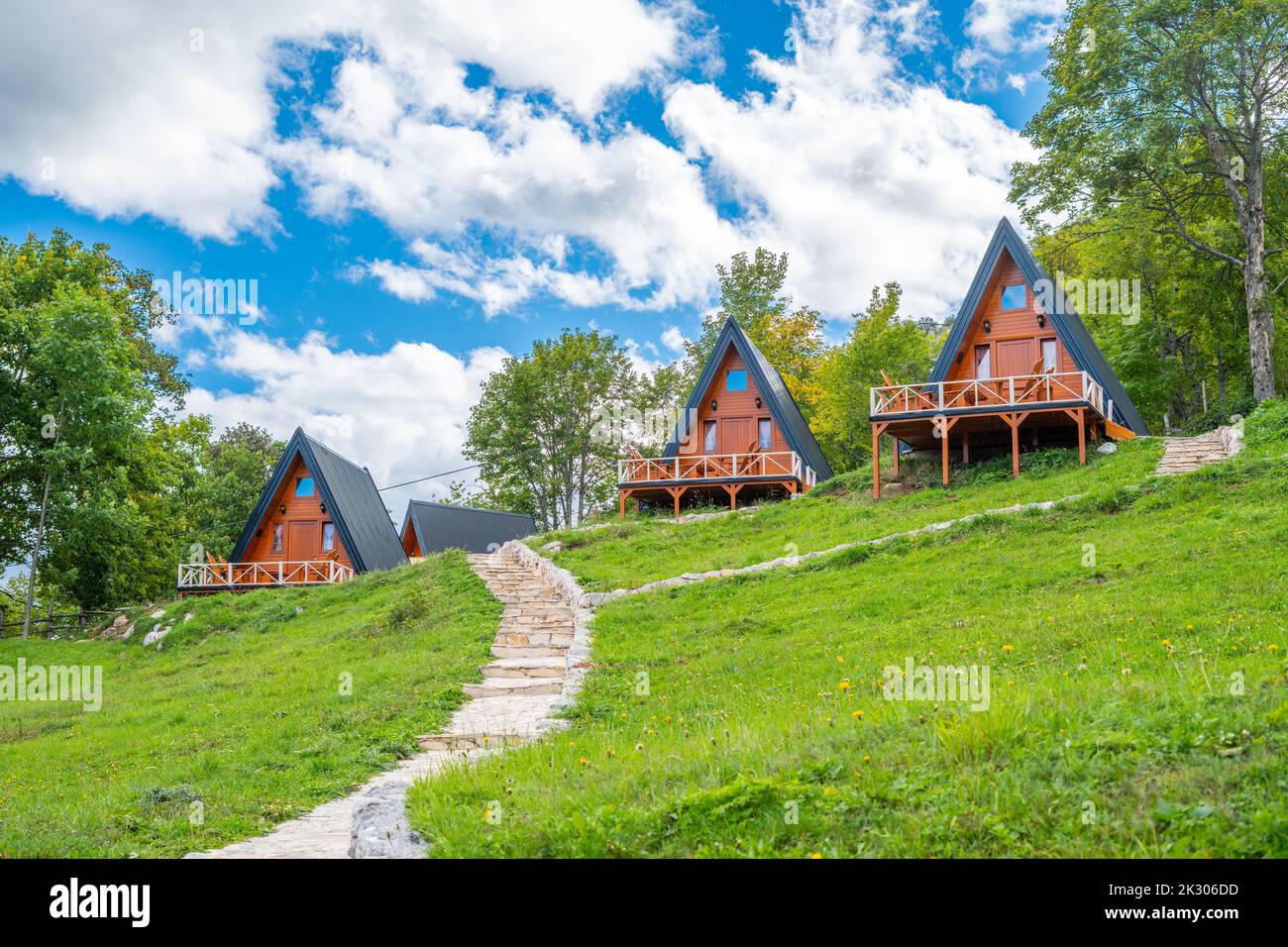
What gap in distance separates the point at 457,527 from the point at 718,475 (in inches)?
698

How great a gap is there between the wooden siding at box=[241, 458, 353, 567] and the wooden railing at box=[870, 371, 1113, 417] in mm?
21686

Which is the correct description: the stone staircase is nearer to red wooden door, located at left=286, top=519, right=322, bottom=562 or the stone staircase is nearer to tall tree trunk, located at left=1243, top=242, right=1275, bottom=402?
tall tree trunk, located at left=1243, top=242, right=1275, bottom=402

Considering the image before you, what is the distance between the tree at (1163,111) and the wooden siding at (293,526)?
27.6 meters

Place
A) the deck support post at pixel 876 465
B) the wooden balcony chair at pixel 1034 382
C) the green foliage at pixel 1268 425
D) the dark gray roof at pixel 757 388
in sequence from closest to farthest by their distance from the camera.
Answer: the green foliage at pixel 1268 425, the wooden balcony chair at pixel 1034 382, the deck support post at pixel 876 465, the dark gray roof at pixel 757 388

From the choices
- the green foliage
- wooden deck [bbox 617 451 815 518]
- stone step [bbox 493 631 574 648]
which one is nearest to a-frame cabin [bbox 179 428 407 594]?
wooden deck [bbox 617 451 815 518]

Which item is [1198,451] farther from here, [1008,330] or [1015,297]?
[1015,297]

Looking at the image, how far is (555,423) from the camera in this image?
1900 inches

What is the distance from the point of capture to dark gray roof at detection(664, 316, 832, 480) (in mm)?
32781

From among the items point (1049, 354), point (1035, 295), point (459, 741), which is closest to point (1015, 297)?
point (1035, 295)

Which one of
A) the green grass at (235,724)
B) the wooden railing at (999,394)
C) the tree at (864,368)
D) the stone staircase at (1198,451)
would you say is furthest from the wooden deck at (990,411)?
the green grass at (235,724)

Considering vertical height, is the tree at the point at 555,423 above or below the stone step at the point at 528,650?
above

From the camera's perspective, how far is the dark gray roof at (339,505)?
32875mm

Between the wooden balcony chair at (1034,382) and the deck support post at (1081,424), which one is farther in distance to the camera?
the wooden balcony chair at (1034,382)

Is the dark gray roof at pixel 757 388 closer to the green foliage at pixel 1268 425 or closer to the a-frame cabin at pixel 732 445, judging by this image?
the a-frame cabin at pixel 732 445
